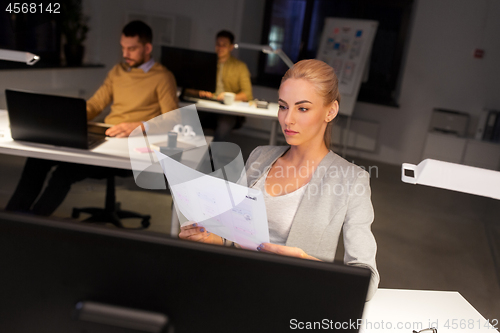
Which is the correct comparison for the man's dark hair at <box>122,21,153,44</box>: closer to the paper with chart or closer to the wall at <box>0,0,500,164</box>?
the paper with chart

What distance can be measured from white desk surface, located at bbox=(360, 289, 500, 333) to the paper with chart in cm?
37

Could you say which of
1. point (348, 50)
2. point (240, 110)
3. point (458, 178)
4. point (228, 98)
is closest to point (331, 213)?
point (458, 178)

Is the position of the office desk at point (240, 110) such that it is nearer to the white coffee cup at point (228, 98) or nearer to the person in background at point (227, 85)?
the white coffee cup at point (228, 98)

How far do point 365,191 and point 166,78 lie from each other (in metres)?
2.01

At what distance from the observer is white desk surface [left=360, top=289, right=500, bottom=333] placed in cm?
111

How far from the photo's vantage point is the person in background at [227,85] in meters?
4.38

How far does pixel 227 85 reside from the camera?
4555 mm

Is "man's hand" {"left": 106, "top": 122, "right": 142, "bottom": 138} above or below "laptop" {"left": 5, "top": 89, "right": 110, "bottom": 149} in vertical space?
below

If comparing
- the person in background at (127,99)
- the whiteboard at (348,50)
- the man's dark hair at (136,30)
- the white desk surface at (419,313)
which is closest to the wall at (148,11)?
the whiteboard at (348,50)

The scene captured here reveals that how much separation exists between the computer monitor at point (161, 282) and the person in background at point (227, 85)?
153 inches

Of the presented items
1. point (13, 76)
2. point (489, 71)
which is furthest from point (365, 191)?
point (489, 71)

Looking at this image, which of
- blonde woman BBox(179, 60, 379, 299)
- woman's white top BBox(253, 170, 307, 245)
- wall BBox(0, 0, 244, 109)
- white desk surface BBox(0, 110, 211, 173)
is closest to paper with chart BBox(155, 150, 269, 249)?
blonde woman BBox(179, 60, 379, 299)

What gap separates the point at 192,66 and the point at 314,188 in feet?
9.16

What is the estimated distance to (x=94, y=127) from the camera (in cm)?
249
